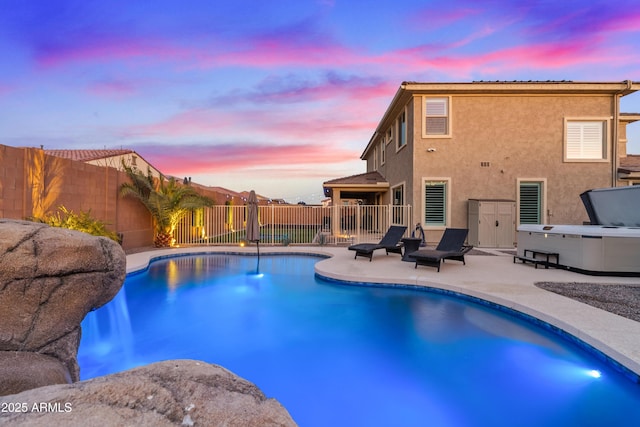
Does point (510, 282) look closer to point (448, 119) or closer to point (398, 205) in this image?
point (398, 205)

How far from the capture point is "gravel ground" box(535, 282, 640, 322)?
17.5 feet

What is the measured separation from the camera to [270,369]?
468 cm

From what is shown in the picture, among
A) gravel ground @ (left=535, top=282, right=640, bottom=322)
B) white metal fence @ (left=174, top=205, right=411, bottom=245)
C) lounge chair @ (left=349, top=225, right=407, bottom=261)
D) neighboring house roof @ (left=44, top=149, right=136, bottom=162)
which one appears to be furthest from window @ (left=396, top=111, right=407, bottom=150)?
neighboring house roof @ (left=44, top=149, right=136, bottom=162)

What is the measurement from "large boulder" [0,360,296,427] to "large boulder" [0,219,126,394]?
1613 millimetres

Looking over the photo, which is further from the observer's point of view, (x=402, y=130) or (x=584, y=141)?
(x=402, y=130)

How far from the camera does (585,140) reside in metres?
14.5

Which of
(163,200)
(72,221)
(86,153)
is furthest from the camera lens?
(86,153)

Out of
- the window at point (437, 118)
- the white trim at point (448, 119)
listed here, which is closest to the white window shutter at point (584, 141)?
the white trim at point (448, 119)

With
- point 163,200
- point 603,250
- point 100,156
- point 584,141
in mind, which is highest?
point 100,156

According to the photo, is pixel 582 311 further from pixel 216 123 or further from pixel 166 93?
pixel 216 123

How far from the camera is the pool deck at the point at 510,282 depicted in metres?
4.18

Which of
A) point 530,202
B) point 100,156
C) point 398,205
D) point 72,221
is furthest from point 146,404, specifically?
point 100,156

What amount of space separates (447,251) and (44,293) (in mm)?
9212

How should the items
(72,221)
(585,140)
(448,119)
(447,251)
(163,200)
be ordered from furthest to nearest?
(585,140)
(448,119)
(163,200)
(447,251)
(72,221)
